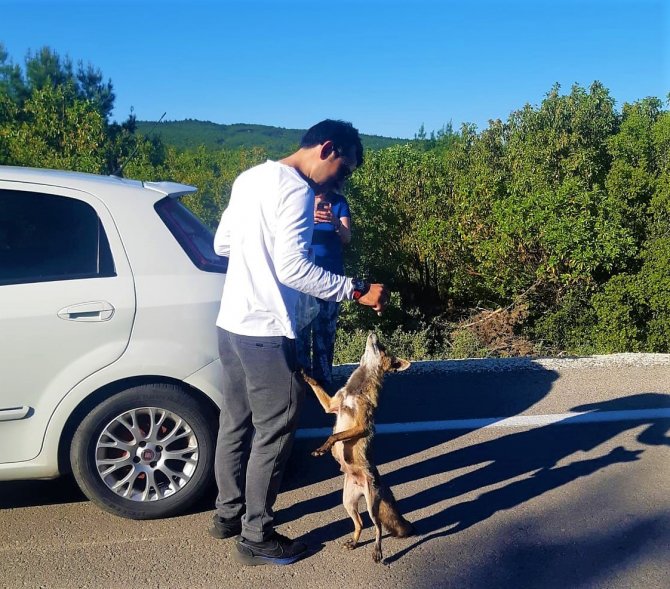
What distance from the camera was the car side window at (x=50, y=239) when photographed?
3920mm

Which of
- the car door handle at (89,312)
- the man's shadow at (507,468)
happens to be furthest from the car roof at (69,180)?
the man's shadow at (507,468)

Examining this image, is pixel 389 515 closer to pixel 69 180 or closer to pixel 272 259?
pixel 272 259

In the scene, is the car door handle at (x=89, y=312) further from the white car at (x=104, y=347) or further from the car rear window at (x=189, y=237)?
the car rear window at (x=189, y=237)

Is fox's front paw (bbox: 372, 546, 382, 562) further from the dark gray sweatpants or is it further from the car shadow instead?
the car shadow

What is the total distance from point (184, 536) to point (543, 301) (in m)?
11.5

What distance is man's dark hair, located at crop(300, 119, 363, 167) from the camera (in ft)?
11.5

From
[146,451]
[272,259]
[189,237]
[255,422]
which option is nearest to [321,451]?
[255,422]

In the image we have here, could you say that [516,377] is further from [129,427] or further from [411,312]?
[411,312]

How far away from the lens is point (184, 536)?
387 centimetres

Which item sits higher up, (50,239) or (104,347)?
(50,239)

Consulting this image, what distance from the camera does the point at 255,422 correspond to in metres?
3.48

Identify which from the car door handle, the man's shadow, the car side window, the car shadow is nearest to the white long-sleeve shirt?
the car door handle

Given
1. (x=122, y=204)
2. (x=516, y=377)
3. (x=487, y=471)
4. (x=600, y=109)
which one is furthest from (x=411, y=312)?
(x=600, y=109)

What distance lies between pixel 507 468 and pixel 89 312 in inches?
109
